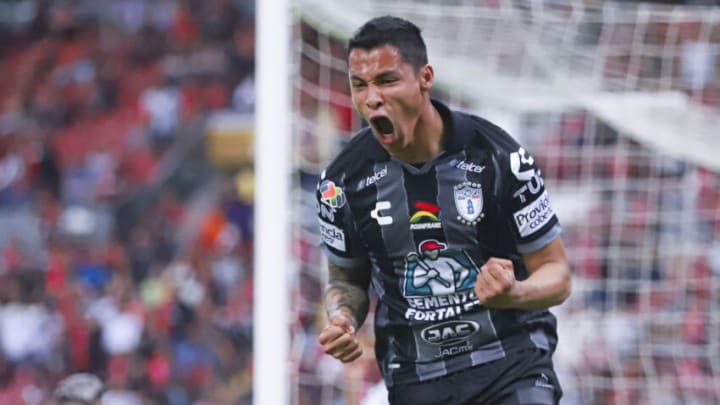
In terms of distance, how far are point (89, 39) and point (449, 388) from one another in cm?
1591

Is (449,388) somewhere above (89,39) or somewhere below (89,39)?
below

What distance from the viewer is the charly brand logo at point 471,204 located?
11.6 ft

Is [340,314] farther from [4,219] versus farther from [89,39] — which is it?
[89,39]

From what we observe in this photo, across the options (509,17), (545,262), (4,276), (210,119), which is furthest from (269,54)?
(210,119)

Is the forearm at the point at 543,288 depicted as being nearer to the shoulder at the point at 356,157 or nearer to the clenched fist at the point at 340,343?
the clenched fist at the point at 340,343

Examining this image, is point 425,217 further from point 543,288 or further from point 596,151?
point 596,151

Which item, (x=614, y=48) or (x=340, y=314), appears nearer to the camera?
(x=340, y=314)

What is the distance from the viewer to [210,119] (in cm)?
1653

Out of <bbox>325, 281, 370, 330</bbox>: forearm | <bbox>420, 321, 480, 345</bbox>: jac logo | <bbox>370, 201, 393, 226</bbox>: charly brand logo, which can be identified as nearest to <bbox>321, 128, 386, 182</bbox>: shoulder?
<bbox>370, 201, 393, 226</bbox>: charly brand logo

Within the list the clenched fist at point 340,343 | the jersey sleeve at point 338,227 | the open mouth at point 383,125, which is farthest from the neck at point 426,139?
the clenched fist at point 340,343

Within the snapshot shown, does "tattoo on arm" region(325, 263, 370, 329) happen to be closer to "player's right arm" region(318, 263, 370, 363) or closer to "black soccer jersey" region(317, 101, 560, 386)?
"player's right arm" region(318, 263, 370, 363)

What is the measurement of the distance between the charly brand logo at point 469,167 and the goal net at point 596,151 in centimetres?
246

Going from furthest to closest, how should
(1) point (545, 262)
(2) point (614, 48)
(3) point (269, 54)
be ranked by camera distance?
(2) point (614, 48), (3) point (269, 54), (1) point (545, 262)

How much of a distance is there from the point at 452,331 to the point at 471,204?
0.36 meters
